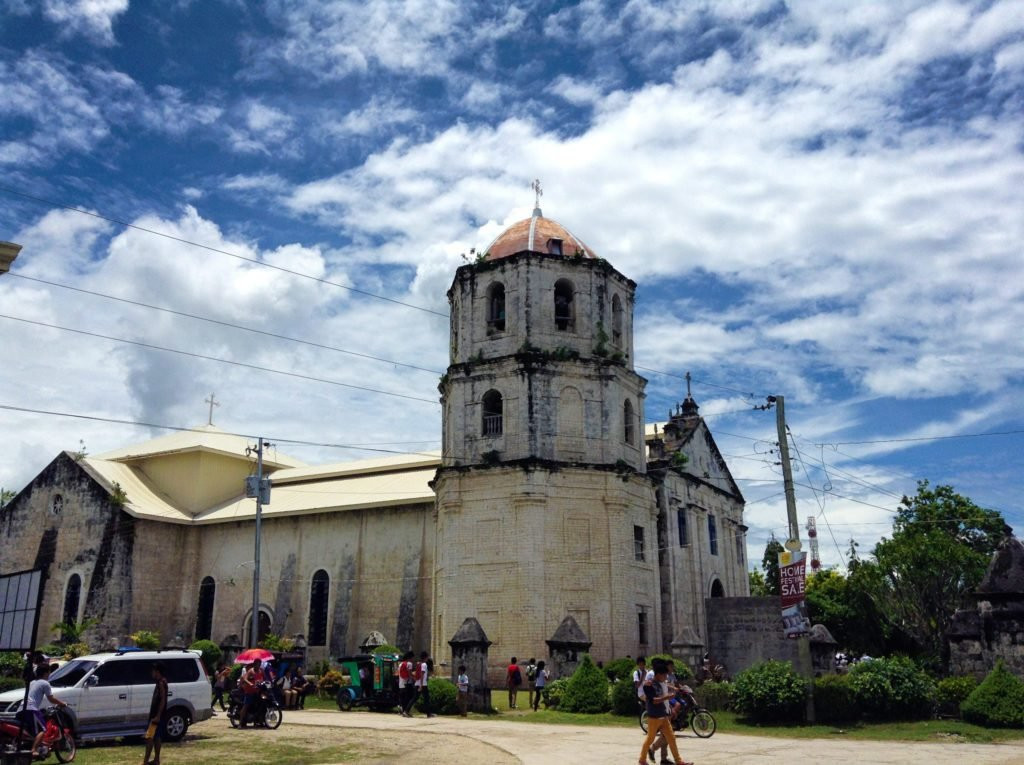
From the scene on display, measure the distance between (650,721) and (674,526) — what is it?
2158 cm

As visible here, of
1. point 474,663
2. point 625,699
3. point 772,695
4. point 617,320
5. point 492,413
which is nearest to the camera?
point 772,695

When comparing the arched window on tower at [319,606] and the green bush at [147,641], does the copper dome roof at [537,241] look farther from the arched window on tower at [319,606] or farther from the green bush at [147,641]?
the green bush at [147,641]

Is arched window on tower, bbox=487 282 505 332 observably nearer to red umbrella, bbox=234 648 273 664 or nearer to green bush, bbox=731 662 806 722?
red umbrella, bbox=234 648 273 664

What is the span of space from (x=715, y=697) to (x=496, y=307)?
1510 centimetres

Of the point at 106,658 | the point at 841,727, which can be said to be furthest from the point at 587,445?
the point at 106,658

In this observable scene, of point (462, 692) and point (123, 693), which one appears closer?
point (123, 693)

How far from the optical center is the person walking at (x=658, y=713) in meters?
12.2

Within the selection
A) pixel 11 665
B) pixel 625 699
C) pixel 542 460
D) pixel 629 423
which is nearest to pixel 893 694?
pixel 625 699

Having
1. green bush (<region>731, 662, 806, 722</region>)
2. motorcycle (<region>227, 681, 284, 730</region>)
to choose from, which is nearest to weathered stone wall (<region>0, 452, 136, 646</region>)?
motorcycle (<region>227, 681, 284, 730</region>)

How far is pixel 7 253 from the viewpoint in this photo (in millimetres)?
11773

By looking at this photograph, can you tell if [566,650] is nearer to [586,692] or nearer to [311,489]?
[586,692]

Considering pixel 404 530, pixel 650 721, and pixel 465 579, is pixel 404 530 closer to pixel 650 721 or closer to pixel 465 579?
pixel 465 579

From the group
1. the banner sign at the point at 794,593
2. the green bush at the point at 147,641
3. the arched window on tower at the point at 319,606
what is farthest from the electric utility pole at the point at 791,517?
the green bush at the point at 147,641

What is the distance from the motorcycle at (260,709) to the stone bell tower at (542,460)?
9.42 meters
